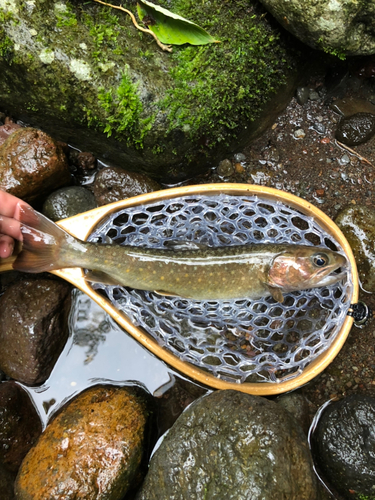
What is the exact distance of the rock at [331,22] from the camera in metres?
Answer: 2.77

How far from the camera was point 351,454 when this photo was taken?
297 centimetres

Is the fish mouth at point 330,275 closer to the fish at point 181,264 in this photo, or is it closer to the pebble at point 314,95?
the fish at point 181,264

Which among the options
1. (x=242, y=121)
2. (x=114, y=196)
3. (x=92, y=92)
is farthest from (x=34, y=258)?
(x=242, y=121)

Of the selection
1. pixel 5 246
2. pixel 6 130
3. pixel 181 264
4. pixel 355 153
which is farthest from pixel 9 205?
pixel 355 153

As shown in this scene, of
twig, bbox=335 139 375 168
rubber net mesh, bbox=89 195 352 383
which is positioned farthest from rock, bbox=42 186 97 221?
twig, bbox=335 139 375 168

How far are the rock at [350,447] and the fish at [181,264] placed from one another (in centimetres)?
105

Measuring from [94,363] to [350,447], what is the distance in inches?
88.3

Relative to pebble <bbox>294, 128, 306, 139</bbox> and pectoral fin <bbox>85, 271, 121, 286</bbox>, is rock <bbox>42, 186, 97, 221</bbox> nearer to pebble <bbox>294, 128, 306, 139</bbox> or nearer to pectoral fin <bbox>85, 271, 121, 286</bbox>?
pectoral fin <bbox>85, 271, 121, 286</bbox>

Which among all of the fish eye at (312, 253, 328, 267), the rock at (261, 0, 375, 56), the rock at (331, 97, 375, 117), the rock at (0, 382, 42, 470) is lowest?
the rock at (0, 382, 42, 470)

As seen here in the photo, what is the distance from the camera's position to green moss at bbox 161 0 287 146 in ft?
10.1

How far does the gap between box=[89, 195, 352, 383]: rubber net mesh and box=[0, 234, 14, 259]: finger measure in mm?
630

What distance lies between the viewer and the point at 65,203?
11.5 ft

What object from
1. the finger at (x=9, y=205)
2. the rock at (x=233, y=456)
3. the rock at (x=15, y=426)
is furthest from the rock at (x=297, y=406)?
the finger at (x=9, y=205)

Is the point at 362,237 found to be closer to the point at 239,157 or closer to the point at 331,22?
the point at 239,157
